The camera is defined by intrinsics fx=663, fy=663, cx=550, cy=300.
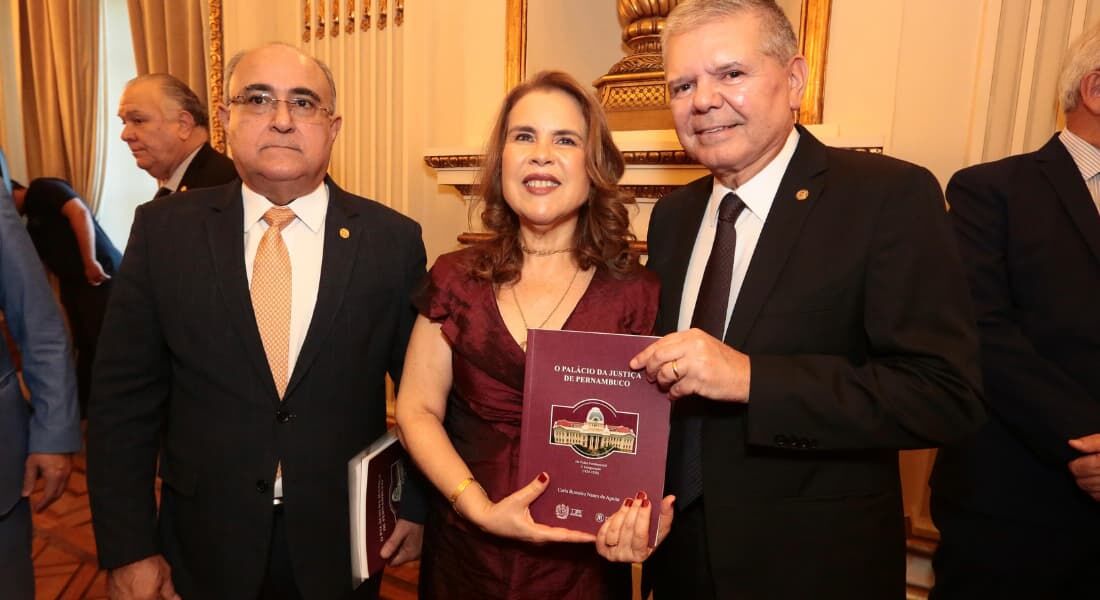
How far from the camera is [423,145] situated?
3.31m

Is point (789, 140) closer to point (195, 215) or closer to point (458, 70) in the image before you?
point (195, 215)

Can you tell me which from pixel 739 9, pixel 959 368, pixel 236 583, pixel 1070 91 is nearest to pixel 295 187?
pixel 236 583

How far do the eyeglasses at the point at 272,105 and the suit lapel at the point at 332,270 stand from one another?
196 millimetres

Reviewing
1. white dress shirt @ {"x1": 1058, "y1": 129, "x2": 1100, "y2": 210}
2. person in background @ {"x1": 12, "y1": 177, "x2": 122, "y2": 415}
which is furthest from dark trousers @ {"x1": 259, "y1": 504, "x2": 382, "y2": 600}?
person in background @ {"x1": 12, "y1": 177, "x2": 122, "y2": 415}

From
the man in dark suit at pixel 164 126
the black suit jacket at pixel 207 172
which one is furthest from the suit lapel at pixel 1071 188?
the man in dark suit at pixel 164 126

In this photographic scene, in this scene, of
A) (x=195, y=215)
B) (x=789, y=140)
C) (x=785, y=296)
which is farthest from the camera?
(x=195, y=215)

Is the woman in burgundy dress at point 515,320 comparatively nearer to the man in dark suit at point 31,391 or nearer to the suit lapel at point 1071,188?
the man in dark suit at point 31,391

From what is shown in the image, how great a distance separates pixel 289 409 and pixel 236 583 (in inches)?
16.7

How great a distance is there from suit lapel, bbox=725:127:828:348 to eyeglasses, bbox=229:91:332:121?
1.14 metres

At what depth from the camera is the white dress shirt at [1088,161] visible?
179 centimetres

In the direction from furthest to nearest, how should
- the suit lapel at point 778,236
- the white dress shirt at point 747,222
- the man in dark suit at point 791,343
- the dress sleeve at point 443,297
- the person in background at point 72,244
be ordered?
1. the person in background at point 72,244
2. the dress sleeve at point 443,297
3. the white dress shirt at point 747,222
4. the suit lapel at point 778,236
5. the man in dark suit at point 791,343

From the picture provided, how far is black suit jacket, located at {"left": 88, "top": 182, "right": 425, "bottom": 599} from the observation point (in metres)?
1.53

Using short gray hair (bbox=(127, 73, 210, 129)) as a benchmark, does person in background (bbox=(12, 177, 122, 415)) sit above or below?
below

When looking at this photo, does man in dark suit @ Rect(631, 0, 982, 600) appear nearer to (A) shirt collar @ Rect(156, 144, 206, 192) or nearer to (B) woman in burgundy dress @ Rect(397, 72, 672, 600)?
(B) woman in burgundy dress @ Rect(397, 72, 672, 600)
